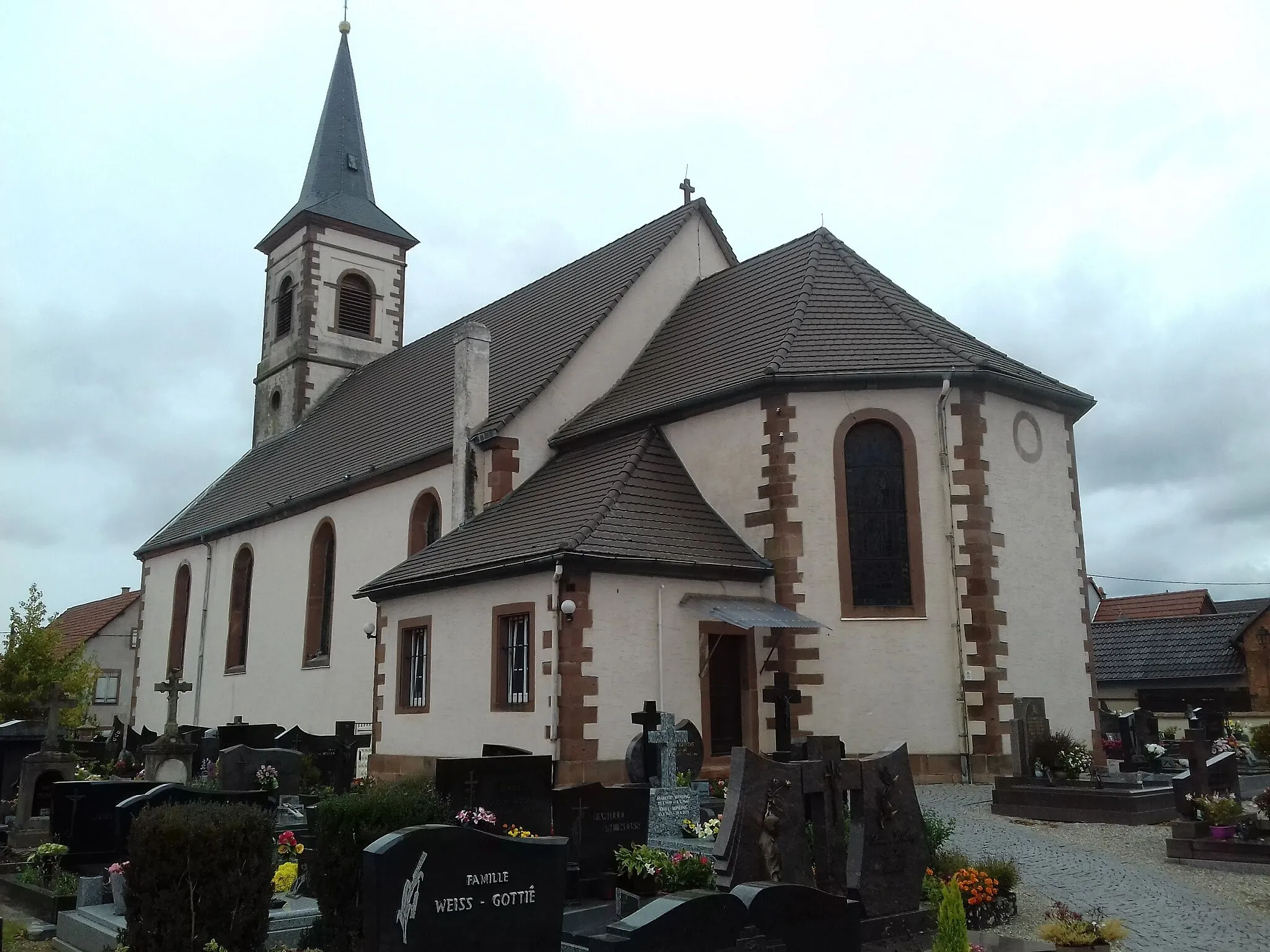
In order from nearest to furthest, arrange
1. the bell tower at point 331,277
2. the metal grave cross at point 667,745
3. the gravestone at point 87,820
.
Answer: the gravestone at point 87,820
the metal grave cross at point 667,745
the bell tower at point 331,277

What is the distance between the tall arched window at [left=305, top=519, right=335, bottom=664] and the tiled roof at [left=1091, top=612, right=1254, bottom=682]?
18768mm

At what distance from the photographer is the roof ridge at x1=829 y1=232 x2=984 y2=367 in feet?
54.7

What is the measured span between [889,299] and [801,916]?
532 inches

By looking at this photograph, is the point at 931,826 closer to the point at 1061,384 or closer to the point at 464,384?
the point at 1061,384

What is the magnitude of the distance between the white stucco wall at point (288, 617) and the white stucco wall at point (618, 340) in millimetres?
2009

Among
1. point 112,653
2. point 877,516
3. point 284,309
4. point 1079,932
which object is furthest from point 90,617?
point 1079,932

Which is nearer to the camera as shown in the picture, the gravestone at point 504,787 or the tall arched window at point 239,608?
the gravestone at point 504,787

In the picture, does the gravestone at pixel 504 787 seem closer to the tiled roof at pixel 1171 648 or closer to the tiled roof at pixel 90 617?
the tiled roof at pixel 1171 648

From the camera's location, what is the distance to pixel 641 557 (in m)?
15.3

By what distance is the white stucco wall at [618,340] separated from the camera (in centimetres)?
1972

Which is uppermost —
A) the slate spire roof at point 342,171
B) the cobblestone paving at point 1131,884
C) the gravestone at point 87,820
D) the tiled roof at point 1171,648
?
the slate spire roof at point 342,171

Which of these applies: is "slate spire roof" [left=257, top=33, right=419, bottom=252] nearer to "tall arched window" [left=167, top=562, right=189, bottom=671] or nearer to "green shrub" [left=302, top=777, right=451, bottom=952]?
"tall arched window" [left=167, top=562, right=189, bottom=671]

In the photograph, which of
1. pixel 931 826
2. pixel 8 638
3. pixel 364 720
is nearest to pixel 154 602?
pixel 8 638

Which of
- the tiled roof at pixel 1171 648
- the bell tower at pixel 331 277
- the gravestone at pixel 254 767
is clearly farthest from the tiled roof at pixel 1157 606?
the gravestone at pixel 254 767
